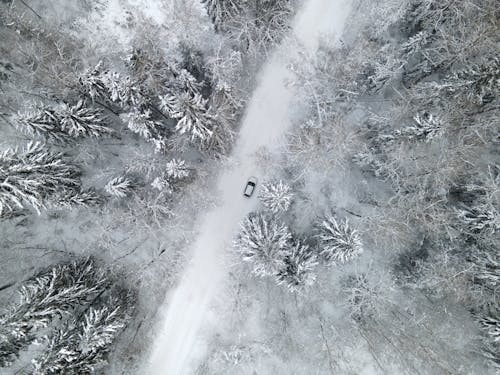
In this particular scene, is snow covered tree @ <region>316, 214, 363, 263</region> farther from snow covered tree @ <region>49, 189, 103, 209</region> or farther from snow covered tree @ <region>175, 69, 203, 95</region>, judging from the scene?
snow covered tree @ <region>49, 189, 103, 209</region>

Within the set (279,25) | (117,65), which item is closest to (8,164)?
(117,65)

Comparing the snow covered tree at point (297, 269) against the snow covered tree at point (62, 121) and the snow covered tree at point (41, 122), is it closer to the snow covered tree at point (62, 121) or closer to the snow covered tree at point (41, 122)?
the snow covered tree at point (62, 121)

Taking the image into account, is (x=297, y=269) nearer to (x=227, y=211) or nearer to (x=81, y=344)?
(x=227, y=211)

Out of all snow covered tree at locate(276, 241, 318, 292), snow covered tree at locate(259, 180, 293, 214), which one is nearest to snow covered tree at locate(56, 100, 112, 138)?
snow covered tree at locate(259, 180, 293, 214)

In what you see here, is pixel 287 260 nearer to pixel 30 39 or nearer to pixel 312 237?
pixel 312 237

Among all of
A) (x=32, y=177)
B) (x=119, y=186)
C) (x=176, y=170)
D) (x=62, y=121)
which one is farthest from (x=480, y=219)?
(x=32, y=177)

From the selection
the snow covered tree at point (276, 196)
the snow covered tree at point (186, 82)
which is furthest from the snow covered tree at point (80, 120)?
the snow covered tree at point (276, 196)
